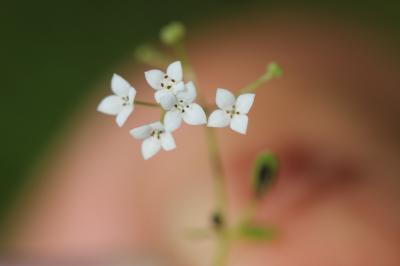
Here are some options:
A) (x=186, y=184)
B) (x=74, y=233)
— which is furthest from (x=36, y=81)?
(x=186, y=184)

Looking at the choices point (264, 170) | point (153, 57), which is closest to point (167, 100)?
point (264, 170)

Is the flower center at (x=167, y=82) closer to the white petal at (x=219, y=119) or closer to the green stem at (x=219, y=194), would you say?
the white petal at (x=219, y=119)

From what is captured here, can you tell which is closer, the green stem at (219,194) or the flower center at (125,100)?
the flower center at (125,100)

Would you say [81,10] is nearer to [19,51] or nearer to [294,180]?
[19,51]

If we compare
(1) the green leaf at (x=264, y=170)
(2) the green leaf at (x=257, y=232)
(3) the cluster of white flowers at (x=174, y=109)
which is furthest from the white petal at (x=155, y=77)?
(2) the green leaf at (x=257, y=232)

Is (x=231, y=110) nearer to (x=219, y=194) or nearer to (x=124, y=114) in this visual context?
(x=124, y=114)

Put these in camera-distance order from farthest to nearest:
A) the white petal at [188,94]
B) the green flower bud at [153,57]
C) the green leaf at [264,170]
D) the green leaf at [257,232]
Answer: the green flower bud at [153,57] → the green leaf at [257,232] → the green leaf at [264,170] → the white petal at [188,94]

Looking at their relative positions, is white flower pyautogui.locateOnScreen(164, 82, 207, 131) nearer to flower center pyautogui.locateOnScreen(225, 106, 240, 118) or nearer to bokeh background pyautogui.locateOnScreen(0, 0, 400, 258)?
flower center pyautogui.locateOnScreen(225, 106, 240, 118)
